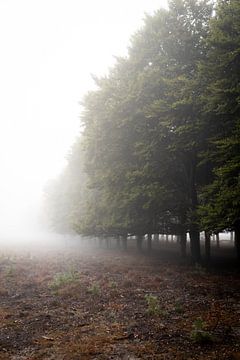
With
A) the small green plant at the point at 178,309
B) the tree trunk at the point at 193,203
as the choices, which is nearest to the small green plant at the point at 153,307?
the small green plant at the point at 178,309

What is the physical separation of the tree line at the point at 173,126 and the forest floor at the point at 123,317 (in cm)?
393

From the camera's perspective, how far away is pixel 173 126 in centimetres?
2138

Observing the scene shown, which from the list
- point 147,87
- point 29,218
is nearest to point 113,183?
point 147,87

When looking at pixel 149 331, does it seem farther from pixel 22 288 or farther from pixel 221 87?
pixel 221 87

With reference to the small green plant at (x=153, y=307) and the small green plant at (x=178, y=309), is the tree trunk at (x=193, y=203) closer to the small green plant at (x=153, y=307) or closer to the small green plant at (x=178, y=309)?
the small green plant at (x=153, y=307)

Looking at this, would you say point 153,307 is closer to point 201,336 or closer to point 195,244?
point 201,336

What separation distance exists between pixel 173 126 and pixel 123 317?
1314cm

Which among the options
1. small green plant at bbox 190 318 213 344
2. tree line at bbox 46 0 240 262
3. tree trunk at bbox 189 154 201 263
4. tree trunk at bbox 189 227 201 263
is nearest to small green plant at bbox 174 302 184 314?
small green plant at bbox 190 318 213 344

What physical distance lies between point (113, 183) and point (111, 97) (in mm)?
7067

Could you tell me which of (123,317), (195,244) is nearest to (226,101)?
(123,317)

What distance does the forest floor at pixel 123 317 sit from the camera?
29.5 feet

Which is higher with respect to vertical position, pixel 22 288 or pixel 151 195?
pixel 151 195

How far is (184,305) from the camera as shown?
13.2 metres

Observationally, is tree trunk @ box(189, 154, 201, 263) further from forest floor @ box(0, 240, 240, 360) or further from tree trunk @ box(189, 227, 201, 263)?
forest floor @ box(0, 240, 240, 360)
